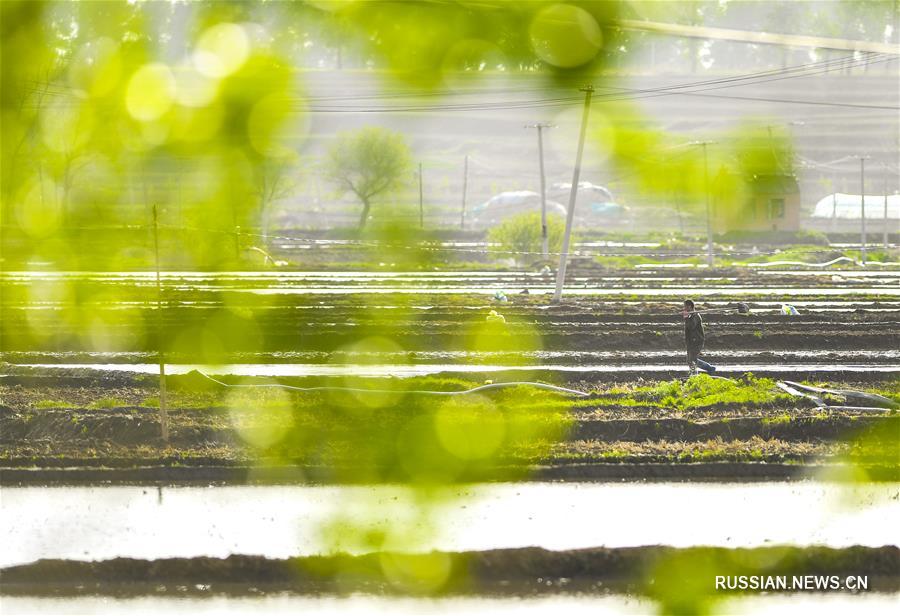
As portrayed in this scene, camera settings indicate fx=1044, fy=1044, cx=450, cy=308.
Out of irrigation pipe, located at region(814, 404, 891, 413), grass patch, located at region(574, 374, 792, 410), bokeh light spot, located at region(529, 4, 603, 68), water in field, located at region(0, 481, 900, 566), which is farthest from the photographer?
grass patch, located at region(574, 374, 792, 410)

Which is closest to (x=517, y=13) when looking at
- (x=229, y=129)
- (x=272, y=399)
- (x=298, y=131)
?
(x=272, y=399)

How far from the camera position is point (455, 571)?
937cm

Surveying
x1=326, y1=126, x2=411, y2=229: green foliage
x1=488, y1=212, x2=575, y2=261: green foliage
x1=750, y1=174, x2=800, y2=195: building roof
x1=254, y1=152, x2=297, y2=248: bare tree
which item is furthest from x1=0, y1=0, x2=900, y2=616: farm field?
x1=326, y1=126, x2=411, y2=229: green foliage

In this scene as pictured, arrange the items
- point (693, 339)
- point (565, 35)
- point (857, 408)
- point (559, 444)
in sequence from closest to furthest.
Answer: point (565, 35), point (559, 444), point (857, 408), point (693, 339)

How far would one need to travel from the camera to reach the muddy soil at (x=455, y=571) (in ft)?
→ 29.9

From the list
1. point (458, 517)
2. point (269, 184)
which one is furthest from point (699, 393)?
point (269, 184)

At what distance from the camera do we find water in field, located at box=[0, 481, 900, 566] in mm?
10289

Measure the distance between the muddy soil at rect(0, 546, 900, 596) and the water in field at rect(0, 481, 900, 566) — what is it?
486 mm

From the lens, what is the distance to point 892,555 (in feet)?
31.4

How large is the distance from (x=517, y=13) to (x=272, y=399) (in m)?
11.8

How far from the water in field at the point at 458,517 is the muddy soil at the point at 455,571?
1.60ft

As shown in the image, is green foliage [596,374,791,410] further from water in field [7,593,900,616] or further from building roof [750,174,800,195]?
building roof [750,174,800,195]

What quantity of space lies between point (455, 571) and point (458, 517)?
1.63m

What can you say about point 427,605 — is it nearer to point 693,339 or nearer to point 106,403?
point 106,403
